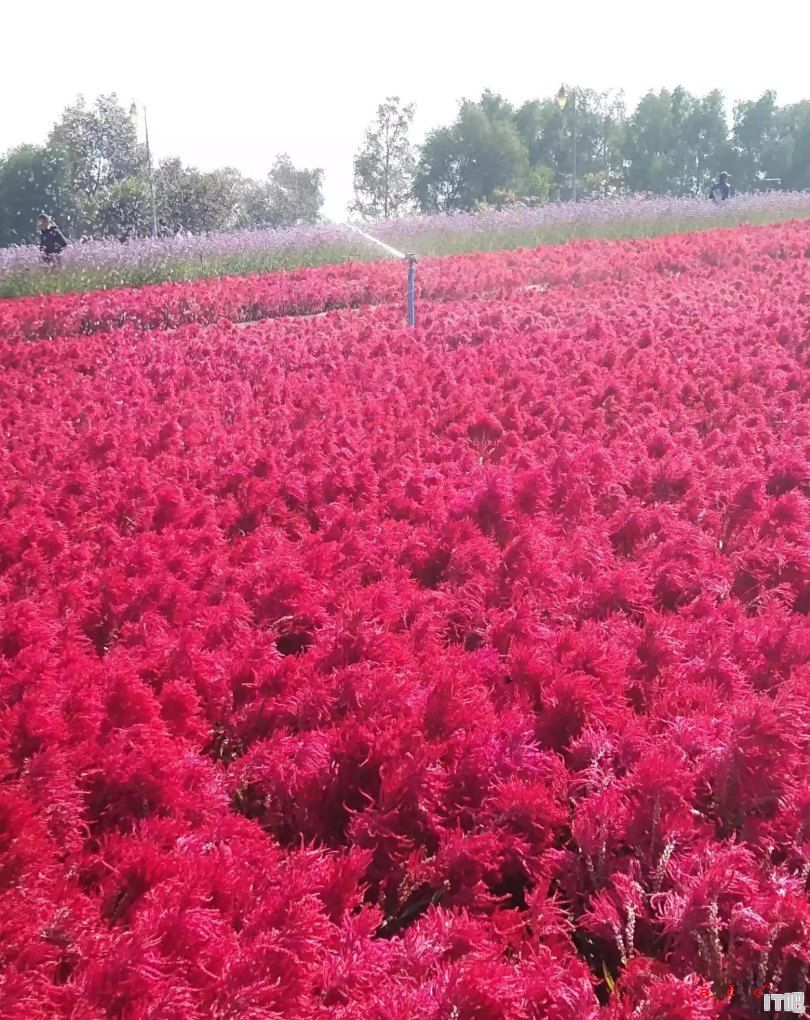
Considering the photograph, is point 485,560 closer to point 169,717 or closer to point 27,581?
point 169,717

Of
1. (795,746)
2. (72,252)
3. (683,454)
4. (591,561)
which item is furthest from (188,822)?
(72,252)

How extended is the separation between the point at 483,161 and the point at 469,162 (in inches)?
48.7

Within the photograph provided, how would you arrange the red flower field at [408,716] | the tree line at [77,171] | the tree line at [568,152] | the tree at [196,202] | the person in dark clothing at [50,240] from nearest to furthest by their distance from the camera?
the red flower field at [408,716] → the person in dark clothing at [50,240] → the tree at [196,202] → the tree line at [77,171] → the tree line at [568,152]

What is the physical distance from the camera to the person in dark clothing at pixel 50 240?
1669cm

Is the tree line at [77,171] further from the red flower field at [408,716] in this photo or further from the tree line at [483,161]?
the red flower field at [408,716]

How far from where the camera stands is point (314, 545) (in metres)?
3.43

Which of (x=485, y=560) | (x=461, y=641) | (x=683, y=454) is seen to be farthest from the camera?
(x=683, y=454)

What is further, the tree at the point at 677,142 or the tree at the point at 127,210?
the tree at the point at 677,142

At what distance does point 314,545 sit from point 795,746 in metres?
1.91

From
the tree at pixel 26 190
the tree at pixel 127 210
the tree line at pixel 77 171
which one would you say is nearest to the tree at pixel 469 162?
the tree line at pixel 77 171

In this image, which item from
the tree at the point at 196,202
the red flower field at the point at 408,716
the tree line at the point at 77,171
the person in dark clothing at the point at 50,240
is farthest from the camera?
the tree line at the point at 77,171

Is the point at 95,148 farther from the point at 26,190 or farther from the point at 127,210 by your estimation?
the point at 127,210

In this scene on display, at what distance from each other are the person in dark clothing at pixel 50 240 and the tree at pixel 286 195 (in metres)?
49.7

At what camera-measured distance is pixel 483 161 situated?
2466 inches
